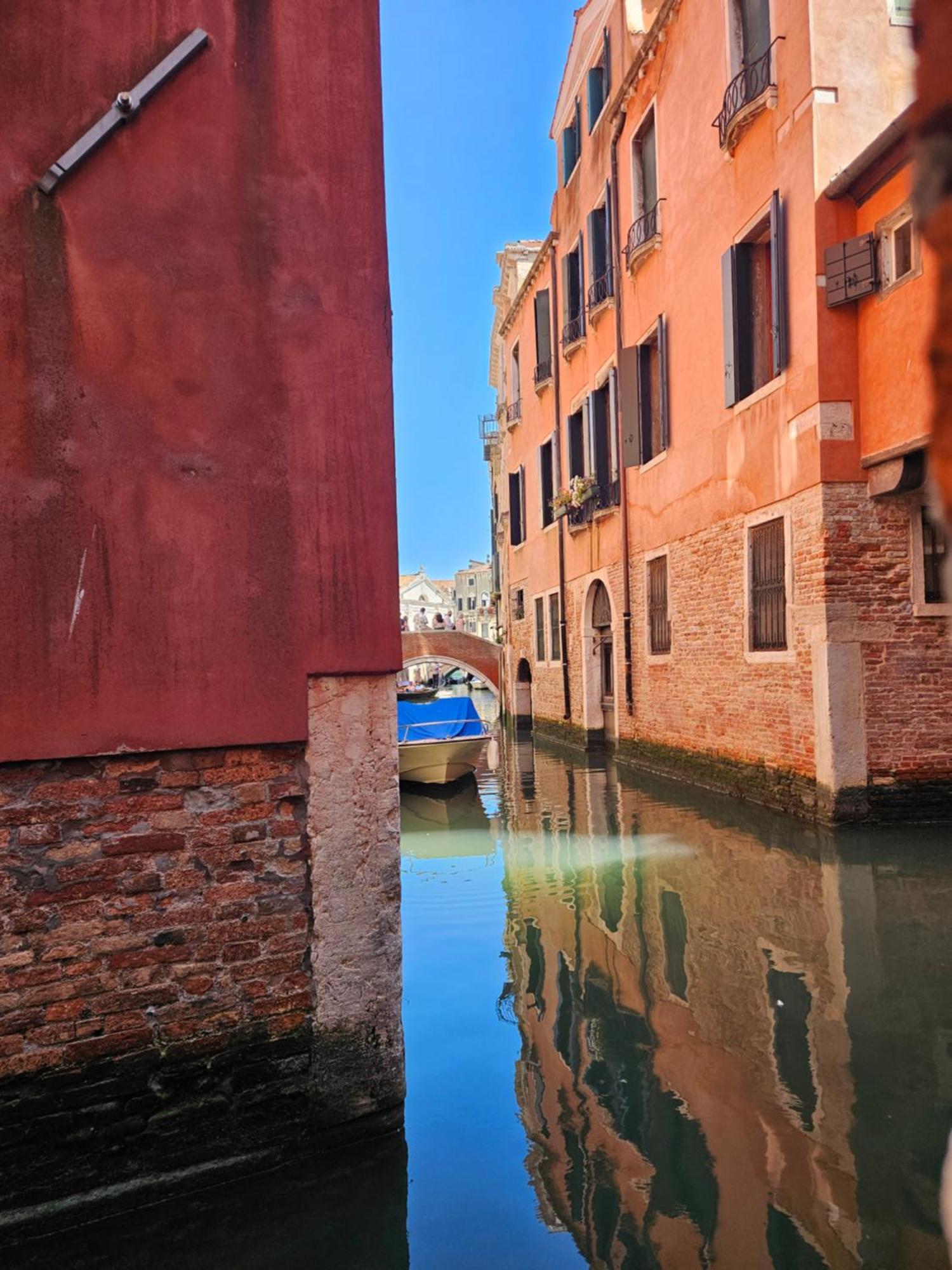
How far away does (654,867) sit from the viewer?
6219 mm

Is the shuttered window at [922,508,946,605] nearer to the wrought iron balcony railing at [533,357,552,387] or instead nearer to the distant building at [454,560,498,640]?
the wrought iron balcony railing at [533,357,552,387]

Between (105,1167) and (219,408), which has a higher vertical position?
(219,408)

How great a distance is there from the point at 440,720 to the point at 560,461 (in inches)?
205

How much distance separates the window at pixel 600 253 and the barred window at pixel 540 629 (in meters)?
5.69

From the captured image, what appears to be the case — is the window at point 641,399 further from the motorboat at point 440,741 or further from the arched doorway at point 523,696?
the arched doorway at point 523,696

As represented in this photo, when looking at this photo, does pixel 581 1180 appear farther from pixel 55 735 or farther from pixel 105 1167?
pixel 55 735

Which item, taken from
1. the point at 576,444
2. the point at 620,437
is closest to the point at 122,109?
the point at 620,437

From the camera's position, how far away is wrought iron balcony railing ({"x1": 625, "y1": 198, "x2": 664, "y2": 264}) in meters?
10.4

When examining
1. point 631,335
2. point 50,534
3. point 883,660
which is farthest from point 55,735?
point 631,335

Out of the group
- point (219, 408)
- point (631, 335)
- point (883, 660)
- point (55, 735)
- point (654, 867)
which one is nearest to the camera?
point (55, 735)

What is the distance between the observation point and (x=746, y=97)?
7.85 meters

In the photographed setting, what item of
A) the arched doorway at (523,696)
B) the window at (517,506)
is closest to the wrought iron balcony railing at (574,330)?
the window at (517,506)

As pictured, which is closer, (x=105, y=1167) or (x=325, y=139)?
(x=105, y=1167)

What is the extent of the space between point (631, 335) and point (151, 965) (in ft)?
33.6
